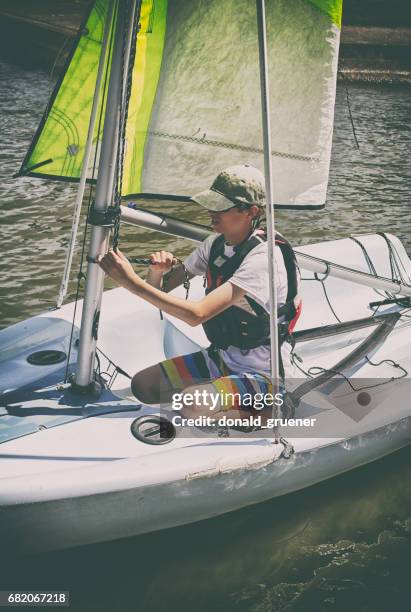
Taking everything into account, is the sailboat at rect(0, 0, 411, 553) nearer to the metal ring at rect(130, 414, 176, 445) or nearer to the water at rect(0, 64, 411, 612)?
the metal ring at rect(130, 414, 176, 445)

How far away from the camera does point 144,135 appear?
3633 millimetres

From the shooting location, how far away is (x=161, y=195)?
12.4ft

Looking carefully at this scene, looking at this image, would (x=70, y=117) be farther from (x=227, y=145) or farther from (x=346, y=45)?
(x=346, y=45)

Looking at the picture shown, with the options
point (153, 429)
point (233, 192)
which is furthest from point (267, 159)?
point (153, 429)

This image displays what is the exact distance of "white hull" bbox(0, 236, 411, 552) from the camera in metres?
3.30

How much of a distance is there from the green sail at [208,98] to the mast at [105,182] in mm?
146

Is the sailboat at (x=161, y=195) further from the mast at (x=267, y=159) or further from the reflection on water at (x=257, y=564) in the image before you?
the reflection on water at (x=257, y=564)

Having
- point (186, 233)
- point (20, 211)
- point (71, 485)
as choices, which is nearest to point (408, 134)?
point (20, 211)

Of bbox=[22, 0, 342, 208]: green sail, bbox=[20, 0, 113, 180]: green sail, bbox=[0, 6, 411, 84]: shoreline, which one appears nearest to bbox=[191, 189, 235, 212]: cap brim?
bbox=[22, 0, 342, 208]: green sail

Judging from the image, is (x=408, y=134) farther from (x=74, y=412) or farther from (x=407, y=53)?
(x=74, y=412)

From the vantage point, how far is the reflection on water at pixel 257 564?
11.9 ft

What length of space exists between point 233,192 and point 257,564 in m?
2.13

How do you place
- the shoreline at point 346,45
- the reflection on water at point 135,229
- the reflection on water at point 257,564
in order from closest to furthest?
the reflection on water at point 257,564
the reflection on water at point 135,229
the shoreline at point 346,45

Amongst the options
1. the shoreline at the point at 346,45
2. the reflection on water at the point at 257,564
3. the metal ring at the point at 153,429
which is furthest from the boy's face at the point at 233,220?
the shoreline at the point at 346,45
